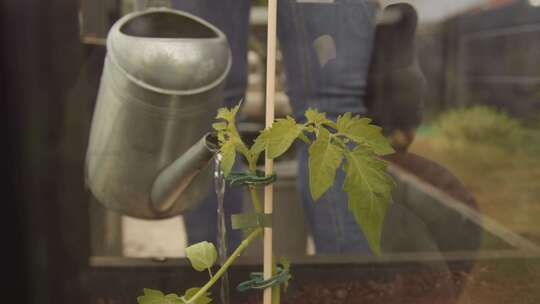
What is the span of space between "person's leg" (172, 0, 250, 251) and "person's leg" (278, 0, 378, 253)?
72 mm

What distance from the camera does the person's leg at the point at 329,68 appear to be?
3.21 feet

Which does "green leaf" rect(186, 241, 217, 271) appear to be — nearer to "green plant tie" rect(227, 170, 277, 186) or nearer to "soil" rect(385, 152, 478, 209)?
"green plant tie" rect(227, 170, 277, 186)

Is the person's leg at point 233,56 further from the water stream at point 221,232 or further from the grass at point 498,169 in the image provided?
the grass at point 498,169

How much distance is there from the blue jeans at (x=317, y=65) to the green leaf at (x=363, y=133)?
291 millimetres

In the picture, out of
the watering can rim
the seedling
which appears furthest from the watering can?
the seedling

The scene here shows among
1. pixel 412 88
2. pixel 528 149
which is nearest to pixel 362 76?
pixel 412 88

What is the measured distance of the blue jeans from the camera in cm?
98

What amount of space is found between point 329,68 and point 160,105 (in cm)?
29

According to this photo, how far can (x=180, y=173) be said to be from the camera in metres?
0.99

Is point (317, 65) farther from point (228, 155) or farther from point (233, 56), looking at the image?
point (228, 155)

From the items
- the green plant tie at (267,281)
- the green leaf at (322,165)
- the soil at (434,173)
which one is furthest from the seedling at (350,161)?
the soil at (434,173)

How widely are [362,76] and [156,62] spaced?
1.19 feet

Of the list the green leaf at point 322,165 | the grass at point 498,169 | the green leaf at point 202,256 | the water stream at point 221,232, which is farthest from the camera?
the grass at point 498,169

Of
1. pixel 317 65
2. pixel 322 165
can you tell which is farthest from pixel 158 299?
pixel 317 65
